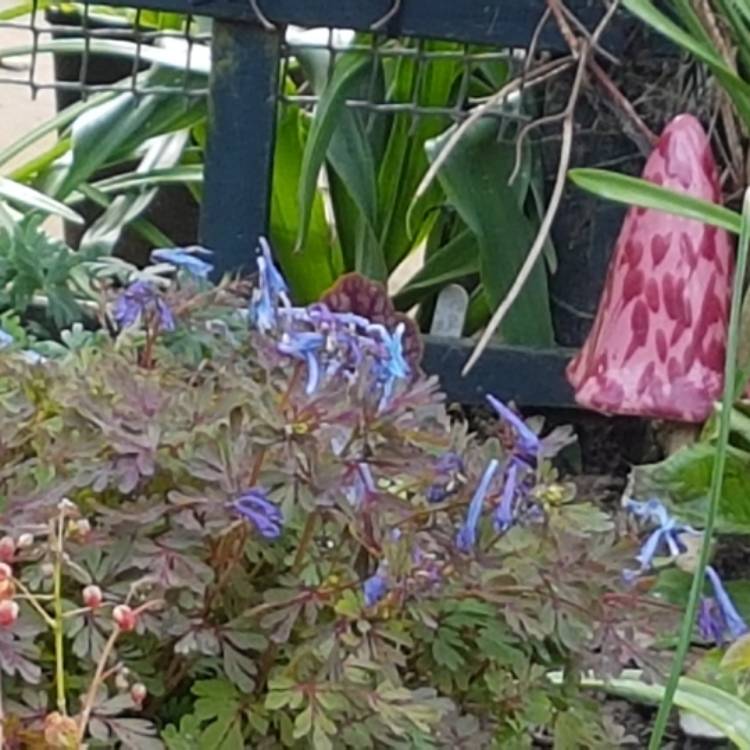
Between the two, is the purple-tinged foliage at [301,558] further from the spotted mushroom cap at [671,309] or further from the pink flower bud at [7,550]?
the spotted mushroom cap at [671,309]

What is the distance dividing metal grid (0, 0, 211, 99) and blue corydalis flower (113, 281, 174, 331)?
709mm

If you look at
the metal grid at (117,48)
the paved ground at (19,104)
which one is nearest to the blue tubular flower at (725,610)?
the metal grid at (117,48)

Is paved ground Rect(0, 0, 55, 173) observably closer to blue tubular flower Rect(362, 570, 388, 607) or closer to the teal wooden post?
the teal wooden post

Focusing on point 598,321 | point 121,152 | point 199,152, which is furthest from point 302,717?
point 199,152

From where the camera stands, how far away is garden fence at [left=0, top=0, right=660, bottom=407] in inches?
63.4

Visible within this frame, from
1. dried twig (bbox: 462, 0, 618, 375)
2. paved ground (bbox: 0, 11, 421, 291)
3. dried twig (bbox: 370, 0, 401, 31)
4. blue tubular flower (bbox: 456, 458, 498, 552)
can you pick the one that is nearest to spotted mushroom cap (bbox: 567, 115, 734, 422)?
dried twig (bbox: 462, 0, 618, 375)

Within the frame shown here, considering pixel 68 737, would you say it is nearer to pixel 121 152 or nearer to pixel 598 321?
pixel 598 321

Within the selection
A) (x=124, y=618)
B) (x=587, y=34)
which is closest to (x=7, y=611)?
(x=124, y=618)

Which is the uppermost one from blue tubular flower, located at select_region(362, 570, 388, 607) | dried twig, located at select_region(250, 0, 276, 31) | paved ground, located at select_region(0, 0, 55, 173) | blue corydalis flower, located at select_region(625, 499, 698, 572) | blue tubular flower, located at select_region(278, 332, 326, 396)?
dried twig, located at select_region(250, 0, 276, 31)

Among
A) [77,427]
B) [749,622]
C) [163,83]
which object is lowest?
[749,622]

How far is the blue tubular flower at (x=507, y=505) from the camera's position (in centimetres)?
95

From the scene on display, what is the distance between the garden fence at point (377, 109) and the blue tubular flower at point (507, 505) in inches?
29.1

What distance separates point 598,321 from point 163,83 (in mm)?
789

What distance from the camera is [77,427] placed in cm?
92
